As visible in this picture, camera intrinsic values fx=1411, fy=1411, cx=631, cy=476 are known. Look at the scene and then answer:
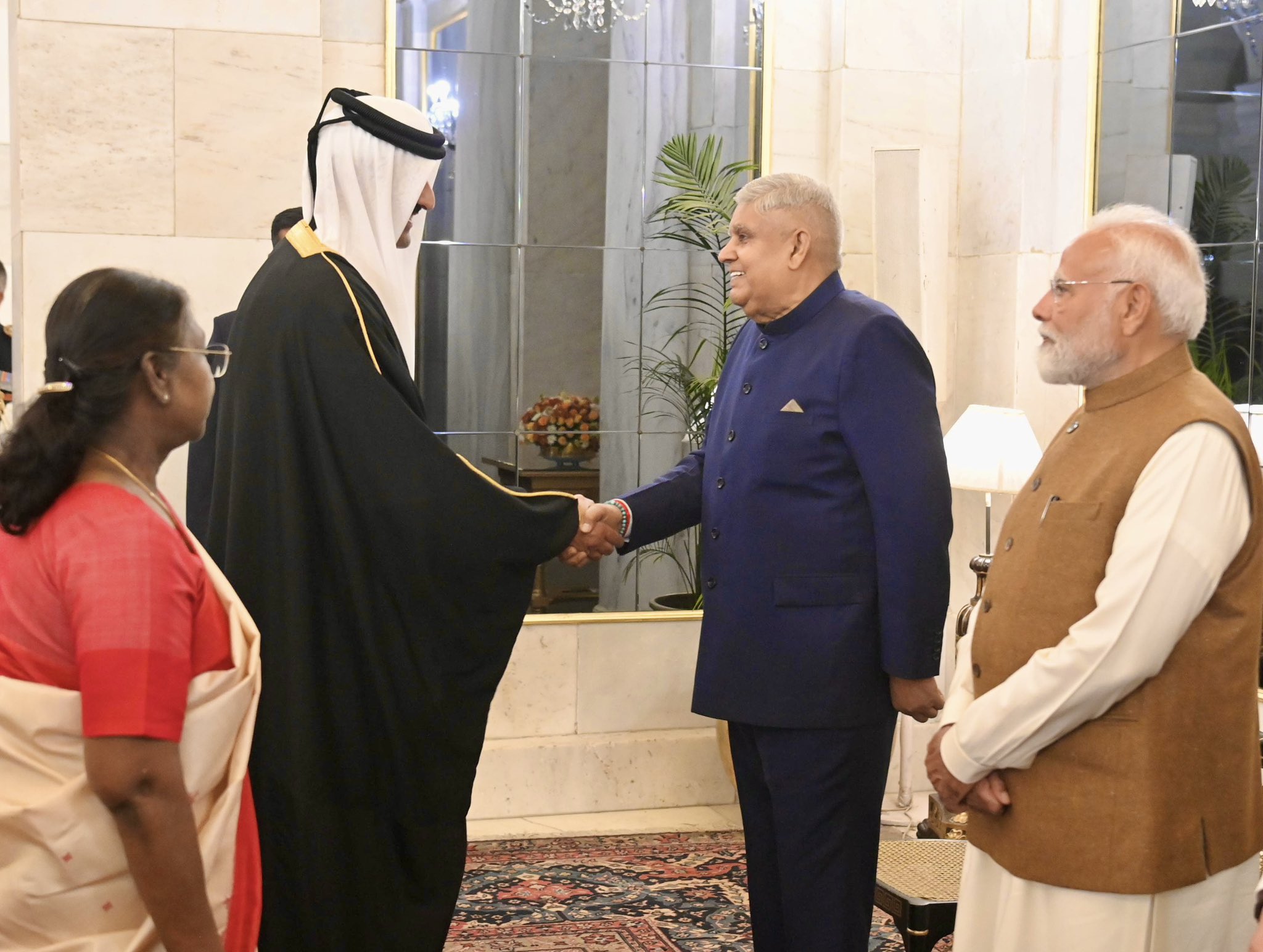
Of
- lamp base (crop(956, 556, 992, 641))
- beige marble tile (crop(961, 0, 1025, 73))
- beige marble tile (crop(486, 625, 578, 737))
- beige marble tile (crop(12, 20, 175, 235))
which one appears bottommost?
beige marble tile (crop(486, 625, 578, 737))

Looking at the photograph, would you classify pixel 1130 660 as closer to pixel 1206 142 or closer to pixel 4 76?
pixel 1206 142

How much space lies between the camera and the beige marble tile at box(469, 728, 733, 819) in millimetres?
5629

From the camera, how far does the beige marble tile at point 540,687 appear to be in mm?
5770

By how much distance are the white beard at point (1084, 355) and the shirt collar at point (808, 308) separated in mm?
747

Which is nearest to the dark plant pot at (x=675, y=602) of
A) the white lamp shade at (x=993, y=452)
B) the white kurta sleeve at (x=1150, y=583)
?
the white lamp shade at (x=993, y=452)

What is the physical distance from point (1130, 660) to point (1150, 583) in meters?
0.13

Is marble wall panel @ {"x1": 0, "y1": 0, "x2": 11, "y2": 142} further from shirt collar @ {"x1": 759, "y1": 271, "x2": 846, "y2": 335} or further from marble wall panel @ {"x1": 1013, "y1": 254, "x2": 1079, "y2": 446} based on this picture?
shirt collar @ {"x1": 759, "y1": 271, "x2": 846, "y2": 335}

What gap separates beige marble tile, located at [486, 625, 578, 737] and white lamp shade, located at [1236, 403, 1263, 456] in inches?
106

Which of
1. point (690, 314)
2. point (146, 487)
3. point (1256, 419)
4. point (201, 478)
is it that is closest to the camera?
point (146, 487)

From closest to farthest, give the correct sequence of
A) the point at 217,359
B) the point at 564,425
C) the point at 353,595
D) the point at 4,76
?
the point at 217,359, the point at 353,595, the point at 564,425, the point at 4,76

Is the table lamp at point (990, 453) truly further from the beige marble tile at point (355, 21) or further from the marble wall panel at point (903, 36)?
the beige marble tile at point (355, 21)

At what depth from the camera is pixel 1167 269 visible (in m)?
2.46

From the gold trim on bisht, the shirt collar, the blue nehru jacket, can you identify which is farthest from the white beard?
the gold trim on bisht

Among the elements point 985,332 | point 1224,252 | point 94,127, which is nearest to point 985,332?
point 985,332
